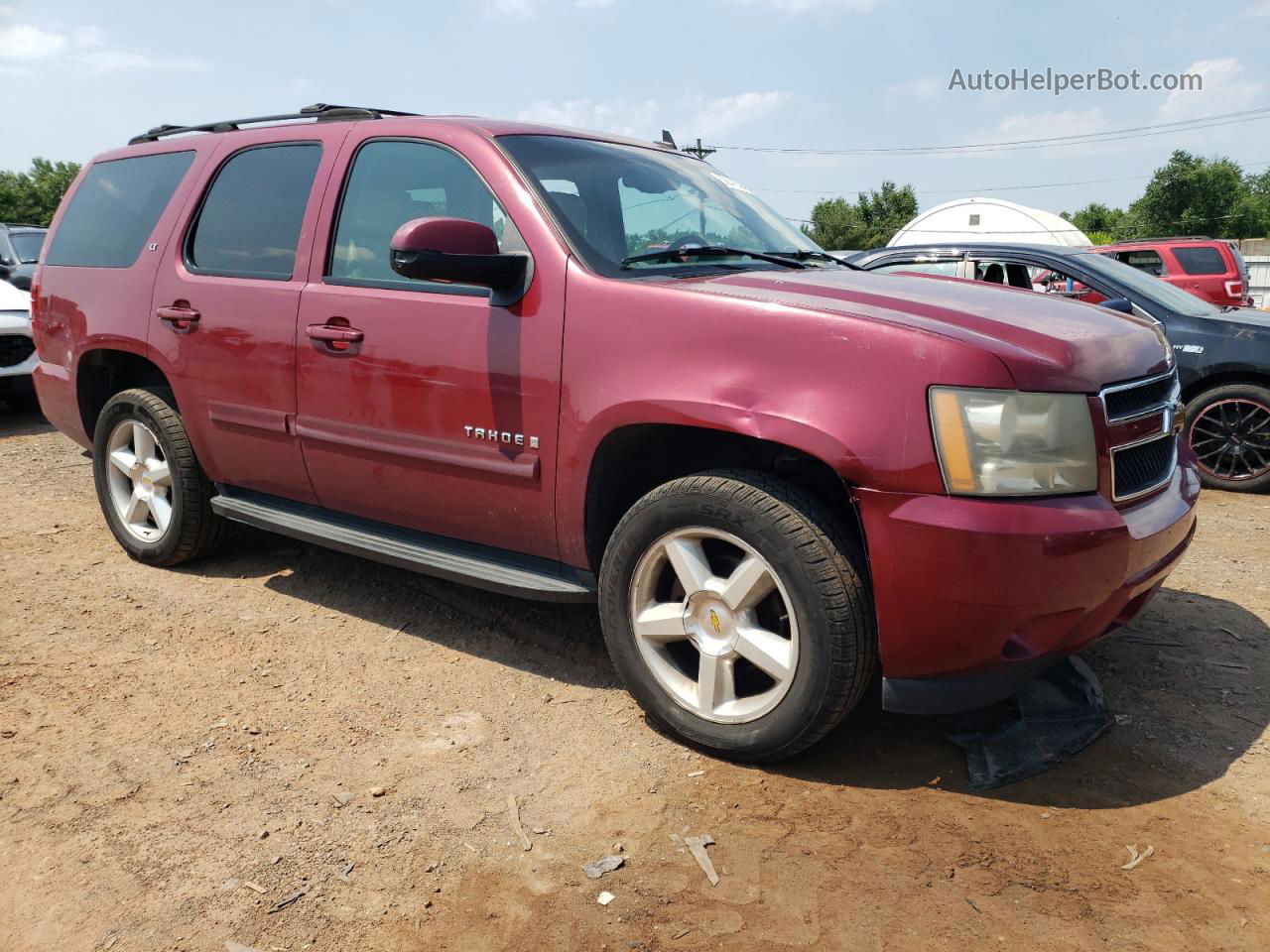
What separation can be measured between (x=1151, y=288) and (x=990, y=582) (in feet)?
18.3

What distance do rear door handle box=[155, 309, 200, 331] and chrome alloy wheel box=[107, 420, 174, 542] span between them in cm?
56

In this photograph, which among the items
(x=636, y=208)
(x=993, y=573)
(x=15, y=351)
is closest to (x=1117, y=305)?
(x=636, y=208)

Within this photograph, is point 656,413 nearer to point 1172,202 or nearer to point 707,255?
point 707,255

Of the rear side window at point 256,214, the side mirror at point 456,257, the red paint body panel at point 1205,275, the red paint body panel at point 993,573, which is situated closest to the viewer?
the red paint body panel at point 993,573

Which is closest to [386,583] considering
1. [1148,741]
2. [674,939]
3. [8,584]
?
[8,584]

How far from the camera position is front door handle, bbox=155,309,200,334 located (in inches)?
156

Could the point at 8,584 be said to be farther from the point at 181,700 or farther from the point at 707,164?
the point at 707,164

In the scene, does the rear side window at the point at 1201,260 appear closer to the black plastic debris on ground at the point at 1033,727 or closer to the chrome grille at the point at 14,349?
the black plastic debris on ground at the point at 1033,727

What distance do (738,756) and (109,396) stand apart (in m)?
3.70

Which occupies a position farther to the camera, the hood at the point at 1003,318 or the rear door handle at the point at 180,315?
the rear door handle at the point at 180,315

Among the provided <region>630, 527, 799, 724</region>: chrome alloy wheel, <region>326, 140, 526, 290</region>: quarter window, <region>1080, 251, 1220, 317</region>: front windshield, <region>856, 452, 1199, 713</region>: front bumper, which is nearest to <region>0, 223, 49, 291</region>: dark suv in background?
<region>326, 140, 526, 290</region>: quarter window

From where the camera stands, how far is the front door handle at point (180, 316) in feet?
13.0

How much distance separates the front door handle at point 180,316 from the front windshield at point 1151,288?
5702 millimetres

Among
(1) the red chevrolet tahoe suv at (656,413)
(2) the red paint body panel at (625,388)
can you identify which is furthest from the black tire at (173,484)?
(2) the red paint body panel at (625,388)
